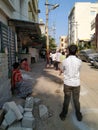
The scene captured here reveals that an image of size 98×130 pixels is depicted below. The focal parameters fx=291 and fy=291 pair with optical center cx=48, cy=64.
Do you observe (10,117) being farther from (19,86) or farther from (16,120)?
(19,86)

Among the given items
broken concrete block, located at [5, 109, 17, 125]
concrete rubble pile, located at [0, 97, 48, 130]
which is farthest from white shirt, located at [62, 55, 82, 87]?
broken concrete block, located at [5, 109, 17, 125]

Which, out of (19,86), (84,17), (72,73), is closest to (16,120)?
(72,73)

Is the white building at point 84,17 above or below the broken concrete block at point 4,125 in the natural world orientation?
above

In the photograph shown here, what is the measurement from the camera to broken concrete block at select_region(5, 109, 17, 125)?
662cm

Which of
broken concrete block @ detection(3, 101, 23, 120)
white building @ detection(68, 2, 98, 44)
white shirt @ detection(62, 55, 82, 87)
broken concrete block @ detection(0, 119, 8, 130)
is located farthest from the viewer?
white building @ detection(68, 2, 98, 44)

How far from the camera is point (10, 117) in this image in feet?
21.9

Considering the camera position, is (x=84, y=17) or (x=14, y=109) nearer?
(x=14, y=109)

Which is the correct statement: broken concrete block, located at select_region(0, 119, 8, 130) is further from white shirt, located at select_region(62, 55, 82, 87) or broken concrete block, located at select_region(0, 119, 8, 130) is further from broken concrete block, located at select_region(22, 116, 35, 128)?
white shirt, located at select_region(62, 55, 82, 87)

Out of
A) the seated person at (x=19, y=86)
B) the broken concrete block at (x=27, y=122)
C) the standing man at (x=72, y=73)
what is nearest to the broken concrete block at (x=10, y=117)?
the broken concrete block at (x=27, y=122)

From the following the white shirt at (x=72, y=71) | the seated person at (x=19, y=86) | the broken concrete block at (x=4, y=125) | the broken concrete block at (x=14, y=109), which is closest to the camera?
the broken concrete block at (x=4, y=125)

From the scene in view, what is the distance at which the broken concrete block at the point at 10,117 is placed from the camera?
6625mm

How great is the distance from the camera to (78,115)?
737 cm

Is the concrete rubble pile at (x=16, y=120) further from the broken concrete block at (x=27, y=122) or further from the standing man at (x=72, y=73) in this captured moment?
the standing man at (x=72, y=73)

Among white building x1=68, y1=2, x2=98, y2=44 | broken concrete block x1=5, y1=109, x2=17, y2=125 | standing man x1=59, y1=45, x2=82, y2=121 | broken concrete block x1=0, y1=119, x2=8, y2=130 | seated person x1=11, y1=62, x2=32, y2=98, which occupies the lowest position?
broken concrete block x1=0, y1=119, x2=8, y2=130
